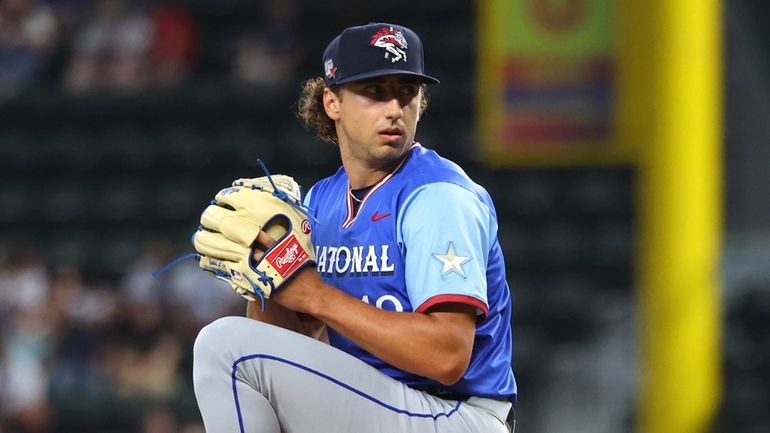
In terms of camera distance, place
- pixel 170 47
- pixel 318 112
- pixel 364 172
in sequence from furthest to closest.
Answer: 1. pixel 170 47
2. pixel 318 112
3. pixel 364 172

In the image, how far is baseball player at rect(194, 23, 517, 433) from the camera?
272 cm

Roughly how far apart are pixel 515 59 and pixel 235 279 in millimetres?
4812

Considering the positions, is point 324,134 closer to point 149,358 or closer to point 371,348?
point 371,348

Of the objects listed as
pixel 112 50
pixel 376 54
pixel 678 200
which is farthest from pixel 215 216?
pixel 112 50

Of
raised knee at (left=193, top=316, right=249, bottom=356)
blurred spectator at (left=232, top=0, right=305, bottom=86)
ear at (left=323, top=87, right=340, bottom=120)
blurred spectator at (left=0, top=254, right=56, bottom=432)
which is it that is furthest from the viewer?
blurred spectator at (left=232, top=0, right=305, bottom=86)

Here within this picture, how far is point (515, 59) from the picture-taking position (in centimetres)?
743

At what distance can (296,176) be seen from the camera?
9414mm

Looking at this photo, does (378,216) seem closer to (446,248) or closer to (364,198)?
(364,198)

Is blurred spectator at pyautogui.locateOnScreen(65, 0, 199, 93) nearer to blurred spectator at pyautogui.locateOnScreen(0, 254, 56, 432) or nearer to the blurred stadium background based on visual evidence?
the blurred stadium background

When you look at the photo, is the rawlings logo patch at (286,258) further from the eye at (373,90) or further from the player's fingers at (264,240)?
the eye at (373,90)

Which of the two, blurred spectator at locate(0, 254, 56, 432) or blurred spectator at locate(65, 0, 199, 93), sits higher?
blurred spectator at locate(65, 0, 199, 93)

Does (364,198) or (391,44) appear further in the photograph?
(364,198)

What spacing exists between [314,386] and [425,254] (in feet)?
1.23

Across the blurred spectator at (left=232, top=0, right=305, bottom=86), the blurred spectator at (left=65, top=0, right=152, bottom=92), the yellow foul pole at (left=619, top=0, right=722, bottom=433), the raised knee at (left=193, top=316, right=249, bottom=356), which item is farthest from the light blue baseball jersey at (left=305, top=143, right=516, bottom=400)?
the blurred spectator at (left=65, top=0, right=152, bottom=92)
